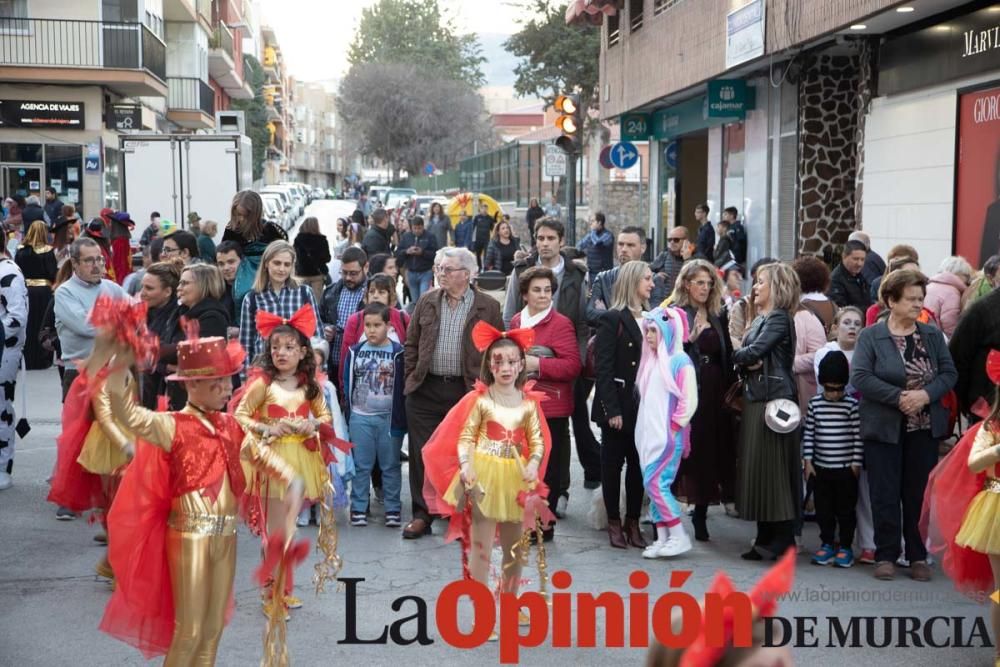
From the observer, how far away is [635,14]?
2828 centimetres

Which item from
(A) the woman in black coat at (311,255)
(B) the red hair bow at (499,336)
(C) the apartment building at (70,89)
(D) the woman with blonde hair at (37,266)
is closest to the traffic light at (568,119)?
(A) the woman in black coat at (311,255)

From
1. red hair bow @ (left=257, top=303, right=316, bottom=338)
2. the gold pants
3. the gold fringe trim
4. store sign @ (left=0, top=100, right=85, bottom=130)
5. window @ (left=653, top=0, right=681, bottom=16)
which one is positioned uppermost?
window @ (left=653, top=0, right=681, bottom=16)

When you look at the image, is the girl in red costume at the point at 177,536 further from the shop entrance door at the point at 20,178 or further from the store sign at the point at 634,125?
the shop entrance door at the point at 20,178

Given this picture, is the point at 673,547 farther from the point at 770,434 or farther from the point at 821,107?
the point at 821,107

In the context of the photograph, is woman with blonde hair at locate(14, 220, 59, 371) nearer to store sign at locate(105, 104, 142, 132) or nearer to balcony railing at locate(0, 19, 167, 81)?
balcony railing at locate(0, 19, 167, 81)

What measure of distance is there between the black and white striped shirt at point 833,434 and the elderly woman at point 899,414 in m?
0.25

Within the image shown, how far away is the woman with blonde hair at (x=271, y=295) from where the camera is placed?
9117mm

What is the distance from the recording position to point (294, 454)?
7266mm

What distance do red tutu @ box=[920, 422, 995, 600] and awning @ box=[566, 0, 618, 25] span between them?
24.1 meters

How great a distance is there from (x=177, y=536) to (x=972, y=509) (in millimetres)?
3730

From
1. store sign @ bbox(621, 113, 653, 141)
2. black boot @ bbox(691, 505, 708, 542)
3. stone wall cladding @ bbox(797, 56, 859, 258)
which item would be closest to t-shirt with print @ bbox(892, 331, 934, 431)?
black boot @ bbox(691, 505, 708, 542)

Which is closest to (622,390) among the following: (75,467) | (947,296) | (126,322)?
(947,296)

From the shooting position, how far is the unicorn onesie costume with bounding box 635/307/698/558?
8.47m

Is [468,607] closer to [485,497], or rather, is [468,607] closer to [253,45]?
[485,497]
